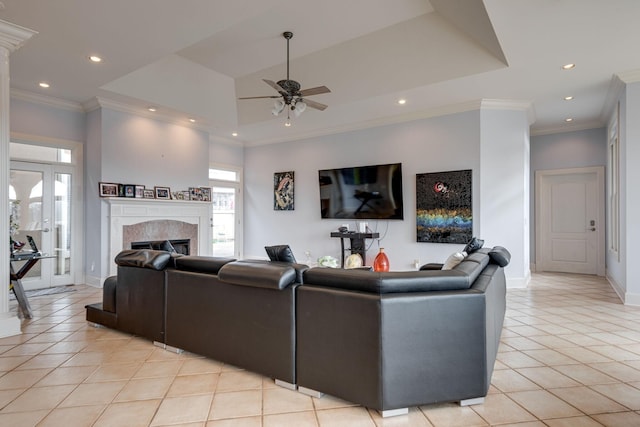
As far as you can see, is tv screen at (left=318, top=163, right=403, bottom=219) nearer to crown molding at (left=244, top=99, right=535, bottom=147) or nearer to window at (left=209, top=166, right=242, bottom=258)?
crown molding at (left=244, top=99, right=535, bottom=147)

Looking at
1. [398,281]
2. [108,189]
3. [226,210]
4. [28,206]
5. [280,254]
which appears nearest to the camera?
[398,281]

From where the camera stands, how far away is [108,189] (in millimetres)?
5547

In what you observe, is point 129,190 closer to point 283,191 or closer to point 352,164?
point 283,191

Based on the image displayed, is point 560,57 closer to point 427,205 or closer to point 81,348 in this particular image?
point 427,205

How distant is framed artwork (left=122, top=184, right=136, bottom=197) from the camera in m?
5.73

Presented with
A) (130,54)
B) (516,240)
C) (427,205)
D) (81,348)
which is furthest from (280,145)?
(81,348)

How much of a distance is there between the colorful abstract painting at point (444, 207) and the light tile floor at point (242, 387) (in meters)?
2.24

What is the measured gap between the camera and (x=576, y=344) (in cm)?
315

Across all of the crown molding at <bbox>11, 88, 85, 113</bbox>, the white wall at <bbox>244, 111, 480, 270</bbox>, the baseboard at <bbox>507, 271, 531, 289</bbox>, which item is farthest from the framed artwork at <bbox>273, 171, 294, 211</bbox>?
the baseboard at <bbox>507, 271, 531, 289</bbox>

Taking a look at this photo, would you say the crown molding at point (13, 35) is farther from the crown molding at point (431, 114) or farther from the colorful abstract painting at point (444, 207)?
the colorful abstract painting at point (444, 207)

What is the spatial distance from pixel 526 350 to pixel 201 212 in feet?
18.5

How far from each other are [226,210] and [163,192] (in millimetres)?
2085

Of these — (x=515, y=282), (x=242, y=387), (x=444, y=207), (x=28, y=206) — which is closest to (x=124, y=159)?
(x=28, y=206)

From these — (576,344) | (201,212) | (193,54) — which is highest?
(193,54)
